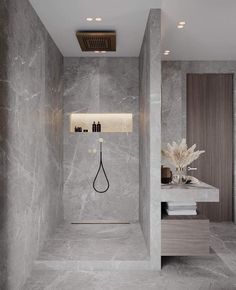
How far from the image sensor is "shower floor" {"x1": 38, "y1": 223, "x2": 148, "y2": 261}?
340 cm

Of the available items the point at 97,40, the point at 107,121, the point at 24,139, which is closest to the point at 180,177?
the point at 24,139

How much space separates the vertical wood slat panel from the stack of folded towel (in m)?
1.99

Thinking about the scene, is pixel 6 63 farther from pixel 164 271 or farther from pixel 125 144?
pixel 125 144

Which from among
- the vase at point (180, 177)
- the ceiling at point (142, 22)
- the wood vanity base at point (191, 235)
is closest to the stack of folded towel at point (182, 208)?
the wood vanity base at point (191, 235)

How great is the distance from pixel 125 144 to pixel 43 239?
1988 millimetres

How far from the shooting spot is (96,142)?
5090 mm

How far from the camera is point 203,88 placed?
5.29 metres

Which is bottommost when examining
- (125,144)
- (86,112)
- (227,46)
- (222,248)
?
(222,248)

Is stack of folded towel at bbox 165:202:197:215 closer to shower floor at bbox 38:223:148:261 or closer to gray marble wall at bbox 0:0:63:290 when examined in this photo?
shower floor at bbox 38:223:148:261

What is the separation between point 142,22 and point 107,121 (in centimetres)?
188

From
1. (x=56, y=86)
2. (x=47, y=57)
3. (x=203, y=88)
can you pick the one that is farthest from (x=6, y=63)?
(x=203, y=88)

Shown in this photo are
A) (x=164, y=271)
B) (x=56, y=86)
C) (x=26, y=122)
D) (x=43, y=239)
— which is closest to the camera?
(x=26, y=122)

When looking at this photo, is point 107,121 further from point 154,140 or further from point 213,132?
point 154,140

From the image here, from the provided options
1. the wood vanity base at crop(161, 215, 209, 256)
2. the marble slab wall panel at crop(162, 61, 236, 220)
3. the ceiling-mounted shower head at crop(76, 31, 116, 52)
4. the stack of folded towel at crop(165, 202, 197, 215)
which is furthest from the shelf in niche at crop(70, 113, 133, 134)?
the wood vanity base at crop(161, 215, 209, 256)
